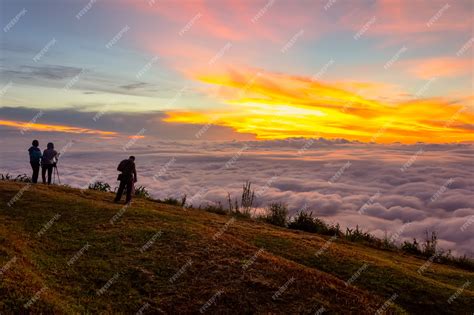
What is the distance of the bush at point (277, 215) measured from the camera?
2636 centimetres

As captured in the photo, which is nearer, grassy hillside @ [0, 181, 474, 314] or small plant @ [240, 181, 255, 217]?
grassy hillside @ [0, 181, 474, 314]

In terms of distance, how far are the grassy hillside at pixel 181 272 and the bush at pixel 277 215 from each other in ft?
23.2

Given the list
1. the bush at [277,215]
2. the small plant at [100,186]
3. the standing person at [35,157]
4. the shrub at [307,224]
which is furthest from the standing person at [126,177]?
the shrub at [307,224]

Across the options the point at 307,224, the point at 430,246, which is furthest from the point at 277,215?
the point at 430,246

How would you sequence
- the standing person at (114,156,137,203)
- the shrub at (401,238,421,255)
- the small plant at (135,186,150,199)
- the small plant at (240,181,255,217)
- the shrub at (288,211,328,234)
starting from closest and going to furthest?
the standing person at (114,156,137,203)
the shrub at (401,238,421,255)
the shrub at (288,211,328,234)
the small plant at (240,181,255,217)
the small plant at (135,186,150,199)

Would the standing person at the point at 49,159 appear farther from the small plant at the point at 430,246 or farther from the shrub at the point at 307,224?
the small plant at the point at 430,246

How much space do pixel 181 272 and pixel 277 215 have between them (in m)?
14.2

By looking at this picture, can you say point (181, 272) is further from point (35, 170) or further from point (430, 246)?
point (430, 246)

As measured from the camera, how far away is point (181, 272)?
13.0 metres

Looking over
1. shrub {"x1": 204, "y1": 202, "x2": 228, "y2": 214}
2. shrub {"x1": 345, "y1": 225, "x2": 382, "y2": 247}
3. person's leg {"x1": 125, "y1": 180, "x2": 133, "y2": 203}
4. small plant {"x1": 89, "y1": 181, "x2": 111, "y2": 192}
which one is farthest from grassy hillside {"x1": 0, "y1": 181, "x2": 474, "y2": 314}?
small plant {"x1": 89, "y1": 181, "x2": 111, "y2": 192}

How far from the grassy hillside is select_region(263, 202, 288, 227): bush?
707cm

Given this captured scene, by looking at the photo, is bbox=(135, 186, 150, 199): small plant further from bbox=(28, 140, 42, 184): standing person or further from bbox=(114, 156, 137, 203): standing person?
bbox=(28, 140, 42, 184): standing person

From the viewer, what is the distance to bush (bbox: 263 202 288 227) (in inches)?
1038

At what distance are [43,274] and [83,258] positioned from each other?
5.40 ft
